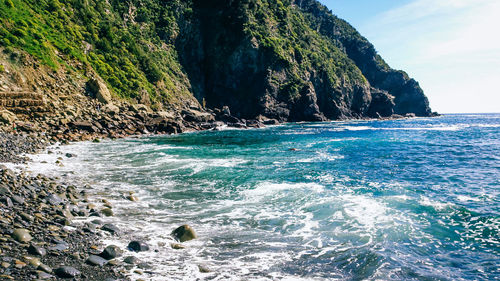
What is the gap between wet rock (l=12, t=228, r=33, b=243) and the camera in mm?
6206

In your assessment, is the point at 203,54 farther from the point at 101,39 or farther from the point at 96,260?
the point at 96,260

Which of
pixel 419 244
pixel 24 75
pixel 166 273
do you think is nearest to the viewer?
pixel 166 273

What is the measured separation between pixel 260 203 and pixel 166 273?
6571mm

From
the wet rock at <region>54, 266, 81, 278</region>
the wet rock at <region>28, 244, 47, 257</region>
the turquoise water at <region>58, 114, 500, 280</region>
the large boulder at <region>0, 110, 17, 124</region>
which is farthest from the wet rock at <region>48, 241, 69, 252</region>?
the large boulder at <region>0, 110, 17, 124</region>

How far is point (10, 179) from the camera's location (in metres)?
9.84

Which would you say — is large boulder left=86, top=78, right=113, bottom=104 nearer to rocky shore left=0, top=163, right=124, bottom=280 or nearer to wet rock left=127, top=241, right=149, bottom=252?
rocky shore left=0, top=163, right=124, bottom=280

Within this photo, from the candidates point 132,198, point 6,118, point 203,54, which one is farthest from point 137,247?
point 203,54

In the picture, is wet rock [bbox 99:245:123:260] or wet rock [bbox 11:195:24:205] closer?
wet rock [bbox 99:245:123:260]

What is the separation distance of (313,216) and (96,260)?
7635 mm

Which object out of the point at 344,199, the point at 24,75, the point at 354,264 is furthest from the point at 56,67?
the point at 354,264

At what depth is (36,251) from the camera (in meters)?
5.92

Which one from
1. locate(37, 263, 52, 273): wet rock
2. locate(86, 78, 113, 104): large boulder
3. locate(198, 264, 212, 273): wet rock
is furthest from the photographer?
locate(86, 78, 113, 104): large boulder

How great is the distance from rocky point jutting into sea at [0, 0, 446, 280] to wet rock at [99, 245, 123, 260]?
0.07ft

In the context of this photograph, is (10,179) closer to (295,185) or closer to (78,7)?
(295,185)
